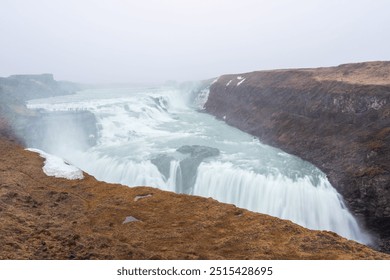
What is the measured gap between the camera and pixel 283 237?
1079cm

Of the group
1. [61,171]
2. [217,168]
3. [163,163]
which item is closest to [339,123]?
[217,168]

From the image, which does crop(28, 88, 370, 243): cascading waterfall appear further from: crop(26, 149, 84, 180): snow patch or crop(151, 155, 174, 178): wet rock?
crop(26, 149, 84, 180): snow patch

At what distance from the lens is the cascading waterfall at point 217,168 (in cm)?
2367

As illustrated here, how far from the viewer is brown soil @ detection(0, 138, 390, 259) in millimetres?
9211

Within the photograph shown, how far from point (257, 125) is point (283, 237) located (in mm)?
34134

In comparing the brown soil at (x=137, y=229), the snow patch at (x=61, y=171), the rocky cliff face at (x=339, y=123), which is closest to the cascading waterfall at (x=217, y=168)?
the rocky cliff face at (x=339, y=123)

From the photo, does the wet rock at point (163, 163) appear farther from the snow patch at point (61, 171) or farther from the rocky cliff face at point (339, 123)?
the rocky cliff face at point (339, 123)

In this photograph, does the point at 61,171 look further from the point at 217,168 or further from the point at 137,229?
the point at 217,168

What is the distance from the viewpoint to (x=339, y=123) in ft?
107

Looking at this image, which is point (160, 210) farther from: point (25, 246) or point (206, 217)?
point (25, 246)

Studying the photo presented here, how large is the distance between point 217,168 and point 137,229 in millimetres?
17289

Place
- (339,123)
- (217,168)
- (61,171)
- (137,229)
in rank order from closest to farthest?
Result: (137,229), (61,171), (217,168), (339,123)

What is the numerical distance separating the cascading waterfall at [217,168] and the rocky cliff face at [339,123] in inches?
58.8

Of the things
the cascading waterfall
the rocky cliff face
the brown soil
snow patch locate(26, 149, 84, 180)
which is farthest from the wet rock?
the rocky cliff face
